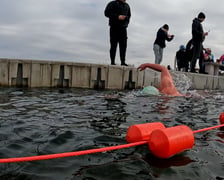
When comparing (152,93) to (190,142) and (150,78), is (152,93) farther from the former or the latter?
(190,142)

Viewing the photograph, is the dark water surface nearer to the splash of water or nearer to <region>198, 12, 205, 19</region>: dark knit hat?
the splash of water

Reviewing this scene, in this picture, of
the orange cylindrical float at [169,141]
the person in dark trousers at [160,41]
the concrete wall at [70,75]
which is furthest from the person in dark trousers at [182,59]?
the orange cylindrical float at [169,141]

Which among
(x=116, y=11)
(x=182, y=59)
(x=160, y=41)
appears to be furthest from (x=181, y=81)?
(x=116, y=11)

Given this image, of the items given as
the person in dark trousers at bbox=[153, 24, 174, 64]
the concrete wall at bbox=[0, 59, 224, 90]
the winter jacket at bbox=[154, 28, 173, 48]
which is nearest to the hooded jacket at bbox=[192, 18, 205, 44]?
the person in dark trousers at bbox=[153, 24, 174, 64]

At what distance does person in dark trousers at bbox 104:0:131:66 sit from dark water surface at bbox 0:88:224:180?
4531 mm

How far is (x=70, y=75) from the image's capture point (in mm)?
8992

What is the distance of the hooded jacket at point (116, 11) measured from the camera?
8188 mm

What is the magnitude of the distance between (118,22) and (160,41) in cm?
253

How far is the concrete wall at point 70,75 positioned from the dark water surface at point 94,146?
391cm

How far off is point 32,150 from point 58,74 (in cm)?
655

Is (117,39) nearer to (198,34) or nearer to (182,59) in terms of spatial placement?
(198,34)

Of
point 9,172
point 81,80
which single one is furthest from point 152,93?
point 9,172

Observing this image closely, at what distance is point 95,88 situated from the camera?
30.3 ft

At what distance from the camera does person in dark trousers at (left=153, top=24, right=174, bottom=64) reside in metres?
10.1
